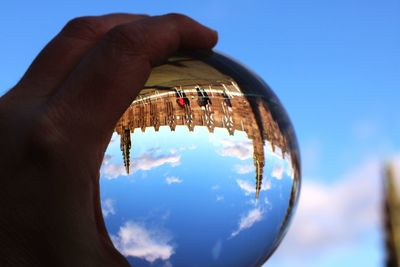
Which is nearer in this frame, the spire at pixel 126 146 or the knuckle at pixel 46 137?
the knuckle at pixel 46 137

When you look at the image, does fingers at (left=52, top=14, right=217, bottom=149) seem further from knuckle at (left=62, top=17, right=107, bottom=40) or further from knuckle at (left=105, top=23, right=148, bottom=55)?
knuckle at (left=62, top=17, right=107, bottom=40)

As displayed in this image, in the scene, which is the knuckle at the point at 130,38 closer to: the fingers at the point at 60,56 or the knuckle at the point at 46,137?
the fingers at the point at 60,56

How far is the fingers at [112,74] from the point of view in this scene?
5.17 feet

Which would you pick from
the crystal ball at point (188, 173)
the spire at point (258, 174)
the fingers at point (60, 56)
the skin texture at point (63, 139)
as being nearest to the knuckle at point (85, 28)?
the fingers at point (60, 56)

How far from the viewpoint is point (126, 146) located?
1.92 metres

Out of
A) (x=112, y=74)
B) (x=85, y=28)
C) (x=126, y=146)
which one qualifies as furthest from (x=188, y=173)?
(x=85, y=28)

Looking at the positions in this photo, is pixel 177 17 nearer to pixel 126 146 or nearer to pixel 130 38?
pixel 130 38

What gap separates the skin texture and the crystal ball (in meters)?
0.18

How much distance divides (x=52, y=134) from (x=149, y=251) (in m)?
0.60

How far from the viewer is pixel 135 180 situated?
188 cm

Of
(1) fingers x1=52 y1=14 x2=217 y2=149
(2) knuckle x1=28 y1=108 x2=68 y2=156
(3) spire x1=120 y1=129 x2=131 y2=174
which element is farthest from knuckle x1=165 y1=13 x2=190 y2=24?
(2) knuckle x1=28 y1=108 x2=68 y2=156

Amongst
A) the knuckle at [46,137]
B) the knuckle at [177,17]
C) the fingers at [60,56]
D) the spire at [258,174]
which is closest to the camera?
the knuckle at [46,137]

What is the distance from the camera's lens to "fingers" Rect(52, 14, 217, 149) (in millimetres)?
1577

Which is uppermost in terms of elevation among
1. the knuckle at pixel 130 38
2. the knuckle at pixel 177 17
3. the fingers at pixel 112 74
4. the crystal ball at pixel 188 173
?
the knuckle at pixel 177 17
